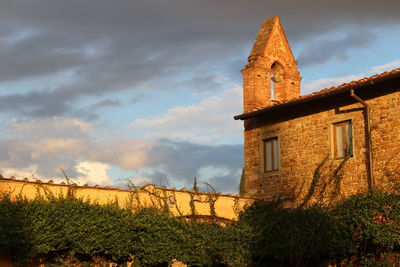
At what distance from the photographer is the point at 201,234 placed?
45.4ft

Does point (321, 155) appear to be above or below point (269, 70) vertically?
below

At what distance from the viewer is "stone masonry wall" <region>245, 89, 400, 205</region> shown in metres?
14.1

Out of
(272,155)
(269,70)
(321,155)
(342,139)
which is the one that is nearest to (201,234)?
(321,155)

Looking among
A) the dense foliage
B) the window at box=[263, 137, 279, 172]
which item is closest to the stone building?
the window at box=[263, 137, 279, 172]

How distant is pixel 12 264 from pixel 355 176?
884cm

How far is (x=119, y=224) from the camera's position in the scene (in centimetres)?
1338

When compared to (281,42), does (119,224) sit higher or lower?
lower

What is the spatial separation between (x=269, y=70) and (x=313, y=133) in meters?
3.81

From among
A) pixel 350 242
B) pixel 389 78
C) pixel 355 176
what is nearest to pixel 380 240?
pixel 350 242

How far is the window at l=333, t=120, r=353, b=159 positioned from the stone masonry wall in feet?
0.47

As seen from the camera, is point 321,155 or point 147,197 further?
point 321,155

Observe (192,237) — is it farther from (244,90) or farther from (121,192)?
(244,90)

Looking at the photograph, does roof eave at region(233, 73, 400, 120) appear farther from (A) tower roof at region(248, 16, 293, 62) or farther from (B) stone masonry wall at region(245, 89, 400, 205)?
(A) tower roof at region(248, 16, 293, 62)

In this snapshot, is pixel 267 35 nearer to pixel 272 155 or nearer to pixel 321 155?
pixel 272 155
